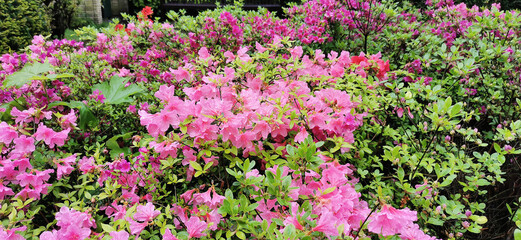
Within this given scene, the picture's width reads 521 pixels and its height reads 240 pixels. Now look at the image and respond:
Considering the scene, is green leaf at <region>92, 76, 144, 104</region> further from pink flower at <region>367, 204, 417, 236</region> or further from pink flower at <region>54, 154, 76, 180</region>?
pink flower at <region>367, 204, 417, 236</region>

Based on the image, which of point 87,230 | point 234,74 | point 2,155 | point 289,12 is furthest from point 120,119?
point 289,12

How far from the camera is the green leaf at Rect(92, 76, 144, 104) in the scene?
184cm

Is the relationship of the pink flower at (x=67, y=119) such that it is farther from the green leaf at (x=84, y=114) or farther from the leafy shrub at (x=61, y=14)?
the leafy shrub at (x=61, y=14)

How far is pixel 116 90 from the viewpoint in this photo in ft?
6.16

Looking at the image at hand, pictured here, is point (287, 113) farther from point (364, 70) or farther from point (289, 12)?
point (289, 12)

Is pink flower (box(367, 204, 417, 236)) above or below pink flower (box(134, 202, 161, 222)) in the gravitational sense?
above

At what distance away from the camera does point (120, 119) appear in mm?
1875

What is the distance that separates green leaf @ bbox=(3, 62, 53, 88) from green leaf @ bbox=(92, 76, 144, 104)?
27cm

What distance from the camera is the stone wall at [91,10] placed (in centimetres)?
804

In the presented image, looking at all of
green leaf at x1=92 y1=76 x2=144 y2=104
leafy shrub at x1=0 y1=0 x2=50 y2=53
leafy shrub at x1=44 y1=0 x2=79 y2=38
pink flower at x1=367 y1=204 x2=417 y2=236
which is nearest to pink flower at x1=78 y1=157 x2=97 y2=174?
green leaf at x1=92 y1=76 x2=144 y2=104

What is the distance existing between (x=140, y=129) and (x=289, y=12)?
196 centimetres

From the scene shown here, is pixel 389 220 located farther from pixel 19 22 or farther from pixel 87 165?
pixel 19 22

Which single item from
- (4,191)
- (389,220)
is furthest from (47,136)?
(389,220)

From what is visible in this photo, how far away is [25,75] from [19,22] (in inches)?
167
